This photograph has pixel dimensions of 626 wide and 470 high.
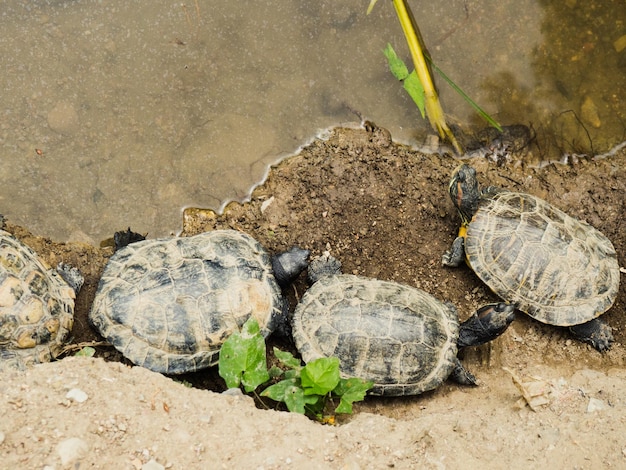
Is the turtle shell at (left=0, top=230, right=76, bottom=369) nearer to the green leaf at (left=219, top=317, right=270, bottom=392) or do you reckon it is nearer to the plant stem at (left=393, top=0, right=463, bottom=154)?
the green leaf at (left=219, top=317, right=270, bottom=392)

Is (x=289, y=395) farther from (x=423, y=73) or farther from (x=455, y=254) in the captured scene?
(x=423, y=73)

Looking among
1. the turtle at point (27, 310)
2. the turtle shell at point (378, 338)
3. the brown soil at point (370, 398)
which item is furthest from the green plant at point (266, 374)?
the turtle at point (27, 310)

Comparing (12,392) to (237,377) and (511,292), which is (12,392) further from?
(511,292)

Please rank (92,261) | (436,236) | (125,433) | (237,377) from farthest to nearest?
(436,236)
(92,261)
(237,377)
(125,433)

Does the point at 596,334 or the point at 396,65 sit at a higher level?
the point at 396,65

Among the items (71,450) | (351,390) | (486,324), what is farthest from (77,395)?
(486,324)

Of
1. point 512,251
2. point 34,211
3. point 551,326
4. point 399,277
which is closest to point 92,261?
point 34,211
